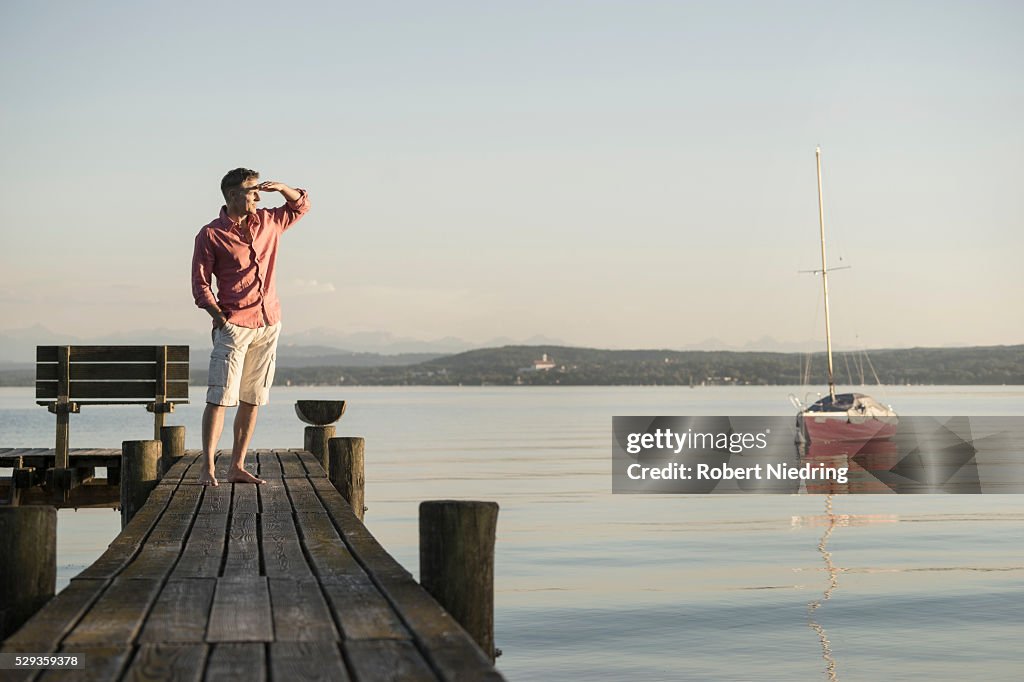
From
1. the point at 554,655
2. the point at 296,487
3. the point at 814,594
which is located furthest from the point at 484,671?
the point at 814,594

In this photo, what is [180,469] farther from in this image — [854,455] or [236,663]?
[854,455]

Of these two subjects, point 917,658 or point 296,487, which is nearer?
point 296,487

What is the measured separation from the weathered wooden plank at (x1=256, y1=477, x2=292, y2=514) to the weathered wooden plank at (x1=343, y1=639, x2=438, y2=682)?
3.91 meters

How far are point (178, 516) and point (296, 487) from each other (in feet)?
5.94

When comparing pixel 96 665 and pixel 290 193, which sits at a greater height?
pixel 290 193

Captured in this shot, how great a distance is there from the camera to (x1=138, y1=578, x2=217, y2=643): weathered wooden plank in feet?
15.2

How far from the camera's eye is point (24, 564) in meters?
5.38

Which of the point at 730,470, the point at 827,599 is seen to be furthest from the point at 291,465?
the point at 730,470

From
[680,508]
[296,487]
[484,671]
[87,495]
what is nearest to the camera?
[484,671]

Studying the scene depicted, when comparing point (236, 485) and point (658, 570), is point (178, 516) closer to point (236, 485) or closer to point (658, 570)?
point (236, 485)

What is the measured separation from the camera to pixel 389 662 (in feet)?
14.0

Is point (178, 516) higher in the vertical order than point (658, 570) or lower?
higher

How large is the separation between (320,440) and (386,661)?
8508mm

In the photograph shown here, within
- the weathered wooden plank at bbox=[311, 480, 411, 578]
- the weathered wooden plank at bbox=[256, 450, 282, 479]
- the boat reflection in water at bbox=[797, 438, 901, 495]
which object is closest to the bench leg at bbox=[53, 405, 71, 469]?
the weathered wooden plank at bbox=[256, 450, 282, 479]
